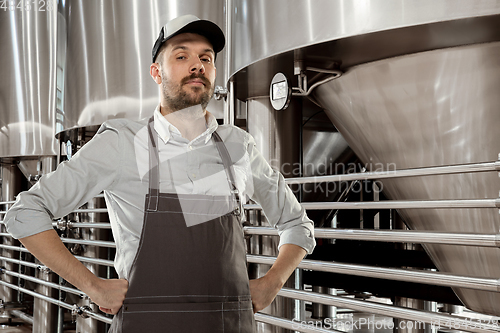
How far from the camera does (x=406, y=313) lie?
4.23 ft

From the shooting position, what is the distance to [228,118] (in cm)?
199

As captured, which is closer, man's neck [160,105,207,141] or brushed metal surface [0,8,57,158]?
man's neck [160,105,207,141]

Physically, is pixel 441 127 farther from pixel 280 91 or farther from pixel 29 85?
pixel 29 85

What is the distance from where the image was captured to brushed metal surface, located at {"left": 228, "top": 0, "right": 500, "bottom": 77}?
1.17 meters

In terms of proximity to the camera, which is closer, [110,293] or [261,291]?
[110,293]

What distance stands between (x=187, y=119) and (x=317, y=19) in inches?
21.9

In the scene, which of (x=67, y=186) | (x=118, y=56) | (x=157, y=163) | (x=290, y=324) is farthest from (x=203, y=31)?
(x=118, y=56)

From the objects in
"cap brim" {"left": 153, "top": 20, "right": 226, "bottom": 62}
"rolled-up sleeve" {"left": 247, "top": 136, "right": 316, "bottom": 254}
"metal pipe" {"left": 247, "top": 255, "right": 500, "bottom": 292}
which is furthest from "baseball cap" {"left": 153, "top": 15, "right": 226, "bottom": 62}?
"metal pipe" {"left": 247, "top": 255, "right": 500, "bottom": 292}

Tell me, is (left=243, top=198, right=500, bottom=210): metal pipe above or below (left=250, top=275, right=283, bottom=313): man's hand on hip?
above

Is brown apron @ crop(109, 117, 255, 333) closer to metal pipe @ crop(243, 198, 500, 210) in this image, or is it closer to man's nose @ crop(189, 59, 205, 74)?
man's nose @ crop(189, 59, 205, 74)

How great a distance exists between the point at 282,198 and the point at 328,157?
138 cm

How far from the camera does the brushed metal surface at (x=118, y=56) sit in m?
2.44

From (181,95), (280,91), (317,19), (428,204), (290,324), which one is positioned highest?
(317,19)

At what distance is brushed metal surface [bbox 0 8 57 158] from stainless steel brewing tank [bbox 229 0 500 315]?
279 centimetres
